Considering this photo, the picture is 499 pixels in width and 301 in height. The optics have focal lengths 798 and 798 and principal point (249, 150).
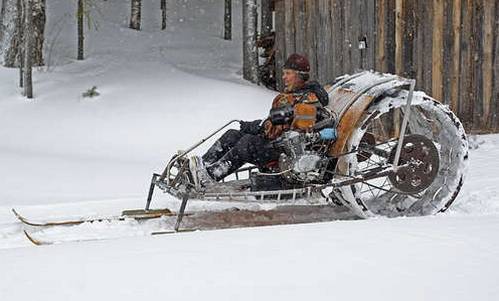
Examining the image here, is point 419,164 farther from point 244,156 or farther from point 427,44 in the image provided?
point 427,44

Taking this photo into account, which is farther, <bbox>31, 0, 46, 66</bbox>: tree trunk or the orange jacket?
<bbox>31, 0, 46, 66</bbox>: tree trunk

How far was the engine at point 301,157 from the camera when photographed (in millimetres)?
6797

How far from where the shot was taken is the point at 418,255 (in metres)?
4.64

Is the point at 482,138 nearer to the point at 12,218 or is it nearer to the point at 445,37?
the point at 445,37

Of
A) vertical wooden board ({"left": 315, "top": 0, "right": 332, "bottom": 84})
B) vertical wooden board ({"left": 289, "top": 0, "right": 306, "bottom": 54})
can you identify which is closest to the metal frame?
vertical wooden board ({"left": 315, "top": 0, "right": 332, "bottom": 84})

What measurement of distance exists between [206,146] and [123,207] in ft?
13.2

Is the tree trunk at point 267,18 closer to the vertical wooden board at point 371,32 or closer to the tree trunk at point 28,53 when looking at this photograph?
the vertical wooden board at point 371,32

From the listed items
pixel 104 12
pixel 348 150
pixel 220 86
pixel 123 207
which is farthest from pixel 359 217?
pixel 104 12

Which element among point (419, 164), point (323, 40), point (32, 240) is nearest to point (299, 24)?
point (323, 40)

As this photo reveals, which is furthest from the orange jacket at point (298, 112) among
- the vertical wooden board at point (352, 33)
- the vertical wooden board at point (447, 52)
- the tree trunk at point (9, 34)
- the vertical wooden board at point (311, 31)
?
the tree trunk at point (9, 34)

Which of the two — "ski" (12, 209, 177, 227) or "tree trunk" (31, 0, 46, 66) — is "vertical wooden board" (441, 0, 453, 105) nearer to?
"ski" (12, 209, 177, 227)

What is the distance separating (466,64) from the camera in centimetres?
1163

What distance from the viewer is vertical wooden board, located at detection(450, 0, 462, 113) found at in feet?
38.3

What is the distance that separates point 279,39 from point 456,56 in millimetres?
5369
